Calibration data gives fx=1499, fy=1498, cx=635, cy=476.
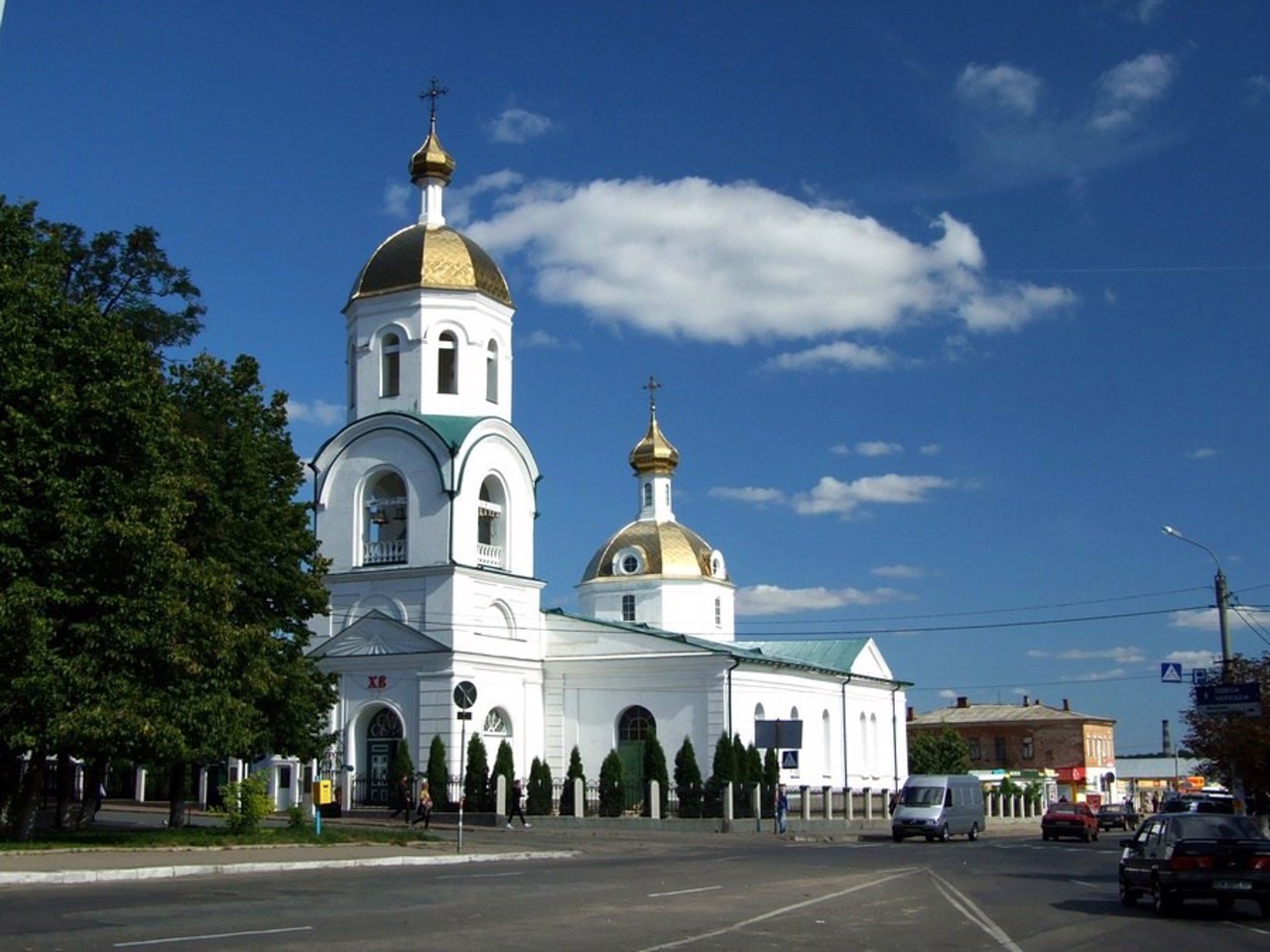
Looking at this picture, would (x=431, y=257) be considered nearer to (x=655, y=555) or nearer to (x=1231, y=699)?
(x=655, y=555)

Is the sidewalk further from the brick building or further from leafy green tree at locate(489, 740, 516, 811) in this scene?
the brick building

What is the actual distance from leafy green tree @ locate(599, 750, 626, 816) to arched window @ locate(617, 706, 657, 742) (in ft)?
13.3

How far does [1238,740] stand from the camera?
32125mm

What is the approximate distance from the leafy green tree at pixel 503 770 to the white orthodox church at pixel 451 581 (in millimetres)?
1224

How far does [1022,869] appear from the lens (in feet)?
87.8

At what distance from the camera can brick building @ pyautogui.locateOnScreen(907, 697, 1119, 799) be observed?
327 ft

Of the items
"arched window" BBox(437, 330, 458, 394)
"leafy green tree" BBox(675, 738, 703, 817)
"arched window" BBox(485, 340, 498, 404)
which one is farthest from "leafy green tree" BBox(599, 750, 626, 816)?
"arched window" BBox(437, 330, 458, 394)

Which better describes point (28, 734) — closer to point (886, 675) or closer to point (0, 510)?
point (0, 510)

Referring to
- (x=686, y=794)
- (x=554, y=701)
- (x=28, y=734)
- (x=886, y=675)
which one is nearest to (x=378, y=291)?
(x=554, y=701)

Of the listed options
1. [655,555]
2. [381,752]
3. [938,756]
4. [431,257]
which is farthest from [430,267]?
[938,756]

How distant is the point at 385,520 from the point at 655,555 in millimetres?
17335

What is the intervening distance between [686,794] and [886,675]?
24925 mm

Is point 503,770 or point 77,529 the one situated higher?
point 77,529

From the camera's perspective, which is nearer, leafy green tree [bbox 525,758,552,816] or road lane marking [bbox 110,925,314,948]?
road lane marking [bbox 110,925,314,948]
